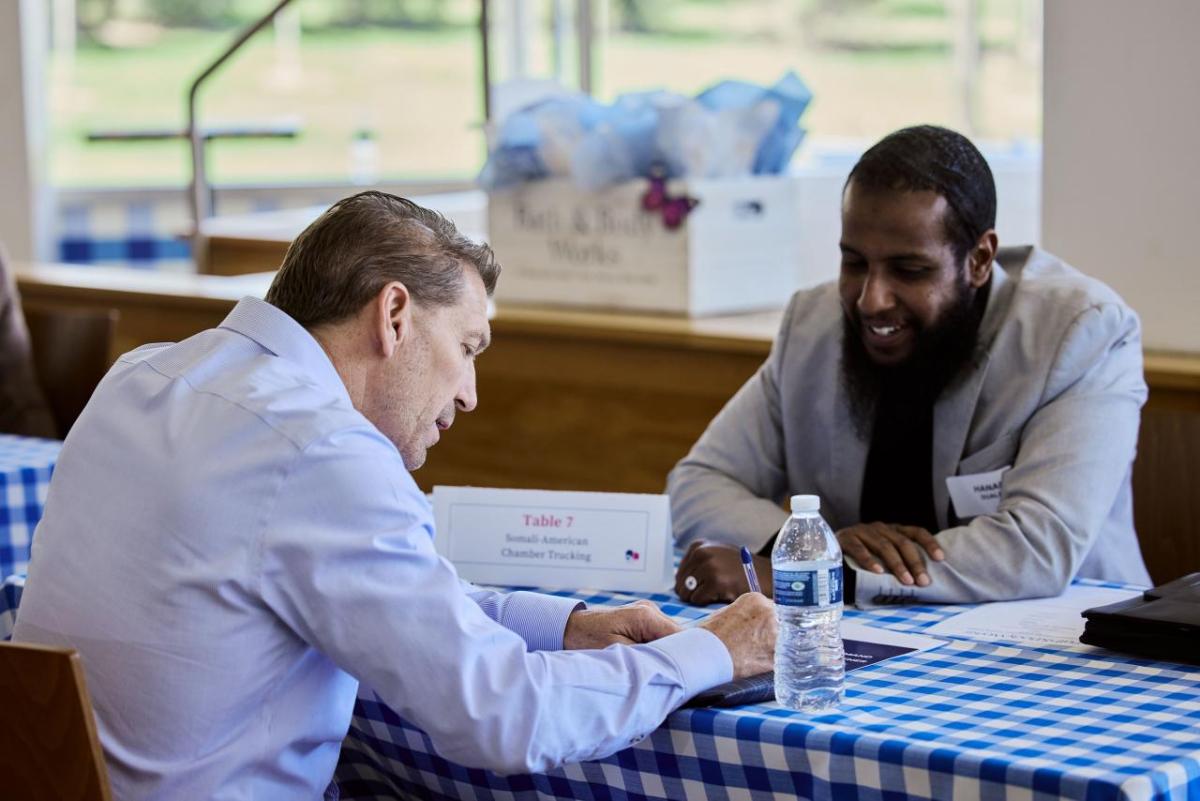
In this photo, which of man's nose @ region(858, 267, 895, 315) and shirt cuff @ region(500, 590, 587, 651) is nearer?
shirt cuff @ region(500, 590, 587, 651)

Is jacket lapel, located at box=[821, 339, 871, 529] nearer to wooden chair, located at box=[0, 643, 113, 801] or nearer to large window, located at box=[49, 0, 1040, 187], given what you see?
wooden chair, located at box=[0, 643, 113, 801]

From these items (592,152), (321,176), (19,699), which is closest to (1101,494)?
(19,699)

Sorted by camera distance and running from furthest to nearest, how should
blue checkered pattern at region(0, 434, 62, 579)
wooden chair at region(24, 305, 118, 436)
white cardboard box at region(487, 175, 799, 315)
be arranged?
wooden chair at region(24, 305, 118, 436)
white cardboard box at region(487, 175, 799, 315)
blue checkered pattern at region(0, 434, 62, 579)

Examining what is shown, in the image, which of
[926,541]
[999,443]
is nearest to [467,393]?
[926,541]

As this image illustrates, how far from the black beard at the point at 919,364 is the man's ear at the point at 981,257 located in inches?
0.7

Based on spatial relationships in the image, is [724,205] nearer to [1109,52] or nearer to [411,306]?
[1109,52]

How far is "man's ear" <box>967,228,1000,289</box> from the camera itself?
2.59 meters

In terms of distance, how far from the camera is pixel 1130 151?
322 cm

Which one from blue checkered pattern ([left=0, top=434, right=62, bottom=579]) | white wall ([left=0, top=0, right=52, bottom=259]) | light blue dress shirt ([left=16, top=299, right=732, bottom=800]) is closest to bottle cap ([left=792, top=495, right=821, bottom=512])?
light blue dress shirt ([left=16, top=299, right=732, bottom=800])

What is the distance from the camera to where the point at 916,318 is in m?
2.58

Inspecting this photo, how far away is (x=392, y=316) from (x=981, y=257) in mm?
1168

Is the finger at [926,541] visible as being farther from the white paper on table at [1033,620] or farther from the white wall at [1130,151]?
the white wall at [1130,151]

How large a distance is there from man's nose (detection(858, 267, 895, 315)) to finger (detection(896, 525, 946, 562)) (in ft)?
1.24

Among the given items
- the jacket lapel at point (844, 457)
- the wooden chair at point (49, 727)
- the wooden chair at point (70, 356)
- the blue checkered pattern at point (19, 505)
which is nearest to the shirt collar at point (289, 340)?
the wooden chair at point (49, 727)
